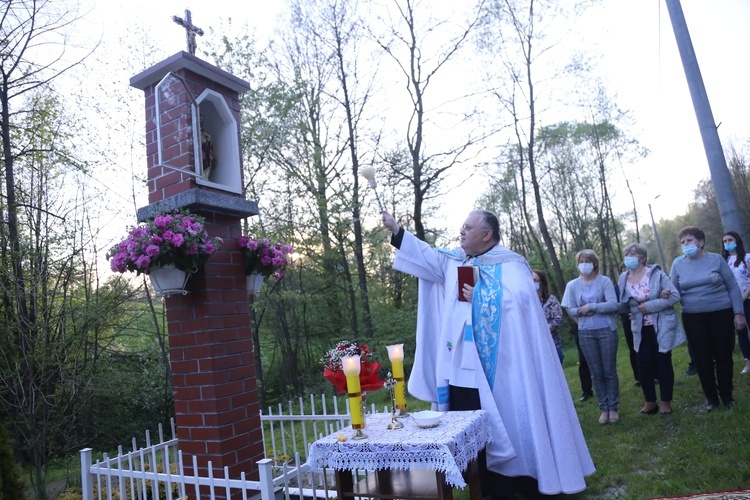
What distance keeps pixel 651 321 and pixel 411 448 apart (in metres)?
3.73

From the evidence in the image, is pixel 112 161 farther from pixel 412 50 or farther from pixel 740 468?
pixel 740 468

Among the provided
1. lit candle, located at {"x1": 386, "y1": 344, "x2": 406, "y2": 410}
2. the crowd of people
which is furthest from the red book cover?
lit candle, located at {"x1": 386, "y1": 344, "x2": 406, "y2": 410}

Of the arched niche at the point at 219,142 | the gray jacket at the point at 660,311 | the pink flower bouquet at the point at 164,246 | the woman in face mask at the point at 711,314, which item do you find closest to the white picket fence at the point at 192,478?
the pink flower bouquet at the point at 164,246

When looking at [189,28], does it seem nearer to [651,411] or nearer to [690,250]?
[690,250]

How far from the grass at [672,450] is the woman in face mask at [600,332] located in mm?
279

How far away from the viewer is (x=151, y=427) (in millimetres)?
9375

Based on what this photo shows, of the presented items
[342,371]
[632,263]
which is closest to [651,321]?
[632,263]

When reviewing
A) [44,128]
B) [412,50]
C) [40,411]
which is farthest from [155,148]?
[412,50]

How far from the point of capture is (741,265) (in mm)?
6152

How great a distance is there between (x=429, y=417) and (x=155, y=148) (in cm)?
288

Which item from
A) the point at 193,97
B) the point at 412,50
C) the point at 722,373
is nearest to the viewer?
the point at 193,97

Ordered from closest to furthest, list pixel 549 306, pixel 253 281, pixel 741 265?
pixel 253 281, pixel 741 265, pixel 549 306

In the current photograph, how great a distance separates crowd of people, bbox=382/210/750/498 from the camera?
3.41m

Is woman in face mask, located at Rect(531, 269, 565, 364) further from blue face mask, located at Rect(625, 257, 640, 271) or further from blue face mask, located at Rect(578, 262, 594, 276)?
blue face mask, located at Rect(625, 257, 640, 271)
